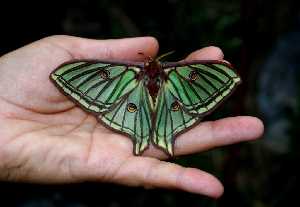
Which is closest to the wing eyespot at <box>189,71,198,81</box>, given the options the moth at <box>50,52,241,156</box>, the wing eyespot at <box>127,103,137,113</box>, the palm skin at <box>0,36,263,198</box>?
the moth at <box>50,52,241,156</box>

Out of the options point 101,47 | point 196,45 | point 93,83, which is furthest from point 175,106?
point 196,45

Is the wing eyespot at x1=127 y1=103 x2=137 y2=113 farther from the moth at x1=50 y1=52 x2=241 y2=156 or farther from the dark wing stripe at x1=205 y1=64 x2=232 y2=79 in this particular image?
the dark wing stripe at x1=205 y1=64 x2=232 y2=79

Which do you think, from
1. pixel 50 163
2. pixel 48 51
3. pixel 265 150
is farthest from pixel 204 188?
pixel 265 150

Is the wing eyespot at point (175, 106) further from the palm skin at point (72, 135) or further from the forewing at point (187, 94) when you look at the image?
the palm skin at point (72, 135)

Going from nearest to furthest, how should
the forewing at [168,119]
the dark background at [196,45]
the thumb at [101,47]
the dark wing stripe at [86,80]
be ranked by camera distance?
the forewing at [168,119]
the dark wing stripe at [86,80]
the thumb at [101,47]
the dark background at [196,45]

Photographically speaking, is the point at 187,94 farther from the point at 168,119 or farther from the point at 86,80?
the point at 86,80

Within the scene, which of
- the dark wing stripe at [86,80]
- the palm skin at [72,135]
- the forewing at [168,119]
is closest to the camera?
the palm skin at [72,135]

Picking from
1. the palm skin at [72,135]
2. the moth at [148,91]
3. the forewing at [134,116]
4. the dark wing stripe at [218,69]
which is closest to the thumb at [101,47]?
the palm skin at [72,135]
